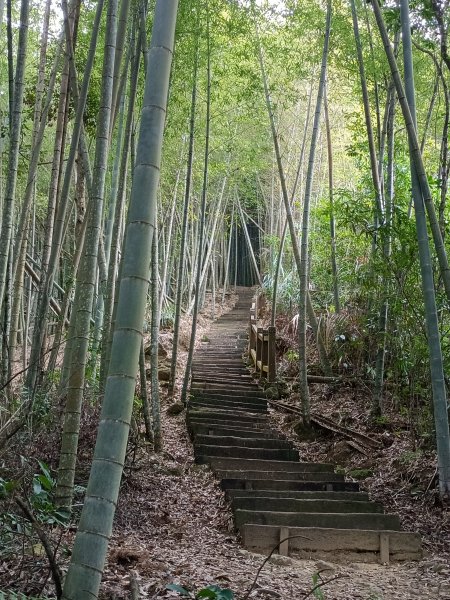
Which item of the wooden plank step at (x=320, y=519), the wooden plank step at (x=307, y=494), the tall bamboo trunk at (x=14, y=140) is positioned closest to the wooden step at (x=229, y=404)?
the wooden plank step at (x=307, y=494)

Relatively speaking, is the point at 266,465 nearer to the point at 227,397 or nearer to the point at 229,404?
the point at 229,404

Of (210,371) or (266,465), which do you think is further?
(210,371)

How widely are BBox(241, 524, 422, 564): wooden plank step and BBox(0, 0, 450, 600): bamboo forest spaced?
0.04 feet

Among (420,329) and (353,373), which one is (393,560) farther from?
(353,373)

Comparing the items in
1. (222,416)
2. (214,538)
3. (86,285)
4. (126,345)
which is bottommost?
(214,538)

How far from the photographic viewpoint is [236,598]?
2.78 m

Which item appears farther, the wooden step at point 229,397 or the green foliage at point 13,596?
the wooden step at point 229,397

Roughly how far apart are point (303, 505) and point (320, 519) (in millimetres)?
285

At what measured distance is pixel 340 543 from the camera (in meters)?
4.02

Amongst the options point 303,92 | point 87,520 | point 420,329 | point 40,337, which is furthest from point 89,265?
point 303,92

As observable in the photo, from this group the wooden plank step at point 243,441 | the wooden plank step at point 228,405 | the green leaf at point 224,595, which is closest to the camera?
the green leaf at point 224,595

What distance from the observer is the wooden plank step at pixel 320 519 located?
4.12m

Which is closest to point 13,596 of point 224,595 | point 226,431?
point 224,595

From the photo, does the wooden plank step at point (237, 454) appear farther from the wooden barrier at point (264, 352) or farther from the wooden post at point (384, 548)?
the wooden barrier at point (264, 352)
